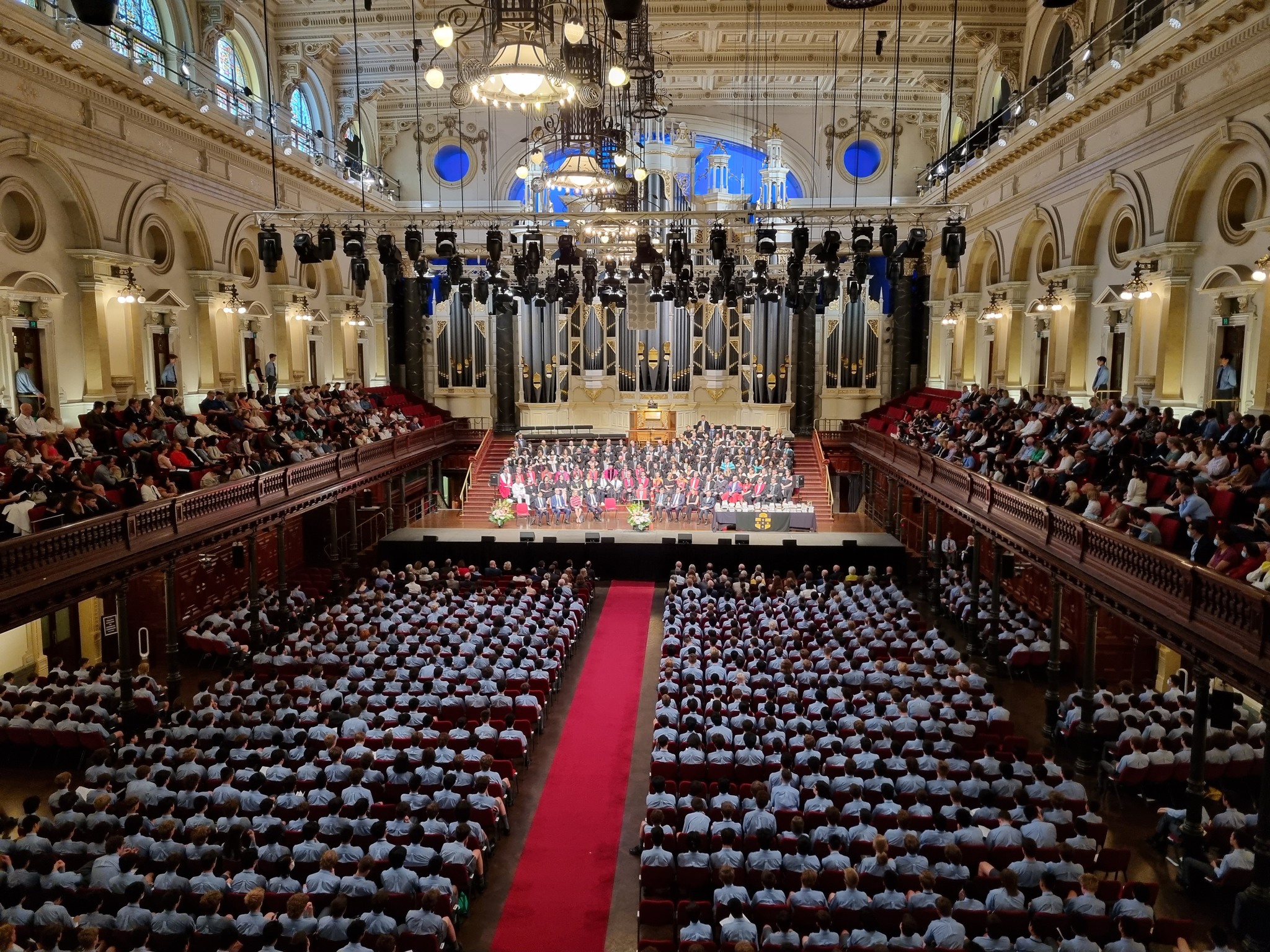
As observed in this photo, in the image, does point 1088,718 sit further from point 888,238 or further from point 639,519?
point 639,519

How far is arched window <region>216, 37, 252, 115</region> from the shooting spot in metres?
21.4

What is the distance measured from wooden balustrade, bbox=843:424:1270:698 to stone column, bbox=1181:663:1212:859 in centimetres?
81

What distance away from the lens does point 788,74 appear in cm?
2880

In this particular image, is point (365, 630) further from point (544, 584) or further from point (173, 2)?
point (173, 2)

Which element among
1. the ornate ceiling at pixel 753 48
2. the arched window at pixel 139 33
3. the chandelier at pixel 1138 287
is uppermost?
the ornate ceiling at pixel 753 48

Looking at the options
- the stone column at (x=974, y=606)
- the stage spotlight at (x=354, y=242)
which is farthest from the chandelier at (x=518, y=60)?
the stone column at (x=974, y=606)

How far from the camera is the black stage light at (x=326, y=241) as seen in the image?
1817 cm

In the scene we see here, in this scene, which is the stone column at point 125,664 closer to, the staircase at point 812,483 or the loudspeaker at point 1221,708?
the loudspeaker at point 1221,708

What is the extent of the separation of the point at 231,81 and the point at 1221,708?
24436 mm

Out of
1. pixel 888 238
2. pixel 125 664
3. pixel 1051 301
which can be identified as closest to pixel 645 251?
pixel 888 238

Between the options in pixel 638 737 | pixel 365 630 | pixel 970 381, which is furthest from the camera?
pixel 970 381

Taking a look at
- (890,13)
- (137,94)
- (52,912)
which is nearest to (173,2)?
(137,94)

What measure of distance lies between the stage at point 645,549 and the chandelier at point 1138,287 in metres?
8.83

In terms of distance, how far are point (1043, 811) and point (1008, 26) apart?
853 inches
